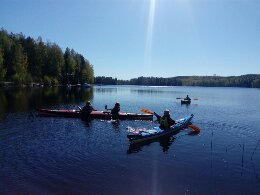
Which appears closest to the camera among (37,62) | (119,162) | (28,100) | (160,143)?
(119,162)

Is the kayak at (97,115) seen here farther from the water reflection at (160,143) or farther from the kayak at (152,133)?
the water reflection at (160,143)

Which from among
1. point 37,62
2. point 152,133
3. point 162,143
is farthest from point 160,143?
point 37,62

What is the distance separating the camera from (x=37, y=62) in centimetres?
10619

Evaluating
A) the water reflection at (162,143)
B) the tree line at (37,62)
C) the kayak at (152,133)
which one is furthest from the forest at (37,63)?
the water reflection at (162,143)

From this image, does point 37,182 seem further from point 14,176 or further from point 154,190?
point 154,190

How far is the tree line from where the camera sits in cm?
9275

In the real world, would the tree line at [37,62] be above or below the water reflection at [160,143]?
above

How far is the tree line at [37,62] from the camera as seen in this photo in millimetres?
92750

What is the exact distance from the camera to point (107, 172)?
1667cm

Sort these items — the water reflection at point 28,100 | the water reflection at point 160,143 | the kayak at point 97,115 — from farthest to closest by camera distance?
the water reflection at point 28,100
the kayak at point 97,115
the water reflection at point 160,143

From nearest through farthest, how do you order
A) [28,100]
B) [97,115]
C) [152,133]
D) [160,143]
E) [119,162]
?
[119,162] → [160,143] → [152,133] → [97,115] → [28,100]

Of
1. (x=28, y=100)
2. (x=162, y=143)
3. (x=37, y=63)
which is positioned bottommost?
(x=162, y=143)

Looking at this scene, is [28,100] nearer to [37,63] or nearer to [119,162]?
[119,162]

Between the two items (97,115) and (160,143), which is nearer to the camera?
(160,143)
